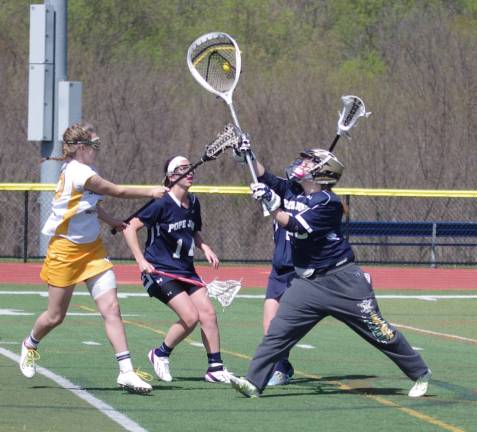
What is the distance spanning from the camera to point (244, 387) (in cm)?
986

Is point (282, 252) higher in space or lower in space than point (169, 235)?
lower

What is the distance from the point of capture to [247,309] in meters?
18.5

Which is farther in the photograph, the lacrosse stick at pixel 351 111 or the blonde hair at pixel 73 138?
the lacrosse stick at pixel 351 111

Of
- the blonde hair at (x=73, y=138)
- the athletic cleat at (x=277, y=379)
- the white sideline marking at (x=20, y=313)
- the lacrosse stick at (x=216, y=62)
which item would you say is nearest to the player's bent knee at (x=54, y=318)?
the blonde hair at (x=73, y=138)

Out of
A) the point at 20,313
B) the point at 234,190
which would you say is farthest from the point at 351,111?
the point at 234,190

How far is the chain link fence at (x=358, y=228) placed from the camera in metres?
28.3

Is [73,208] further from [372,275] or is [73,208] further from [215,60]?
[372,275]

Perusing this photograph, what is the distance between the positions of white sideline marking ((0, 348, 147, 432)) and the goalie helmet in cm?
220

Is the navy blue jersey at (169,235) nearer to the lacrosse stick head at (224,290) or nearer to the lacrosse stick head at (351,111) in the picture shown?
the lacrosse stick head at (224,290)

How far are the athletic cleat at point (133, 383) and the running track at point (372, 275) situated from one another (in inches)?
482

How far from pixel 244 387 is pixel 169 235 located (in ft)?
5.39

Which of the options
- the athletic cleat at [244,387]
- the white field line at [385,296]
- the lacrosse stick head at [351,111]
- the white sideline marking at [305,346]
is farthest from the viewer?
the white field line at [385,296]

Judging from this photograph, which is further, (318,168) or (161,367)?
(161,367)

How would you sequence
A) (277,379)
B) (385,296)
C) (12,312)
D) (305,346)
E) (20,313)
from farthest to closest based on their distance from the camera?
(385,296), (12,312), (20,313), (305,346), (277,379)
